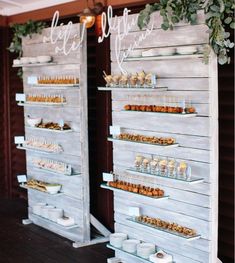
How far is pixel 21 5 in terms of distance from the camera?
7.16 metres

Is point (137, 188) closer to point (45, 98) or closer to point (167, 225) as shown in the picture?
point (167, 225)

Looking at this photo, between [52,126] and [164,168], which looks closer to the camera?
[164,168]

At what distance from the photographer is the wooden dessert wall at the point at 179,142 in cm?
395

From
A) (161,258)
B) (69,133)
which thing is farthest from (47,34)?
(161,258)

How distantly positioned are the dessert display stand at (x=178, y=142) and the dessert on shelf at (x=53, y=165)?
2.75 ft

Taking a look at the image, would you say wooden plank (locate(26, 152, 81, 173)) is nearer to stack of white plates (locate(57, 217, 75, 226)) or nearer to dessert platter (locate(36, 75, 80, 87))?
stack of white plates (locate(57, 217, 75, 226))

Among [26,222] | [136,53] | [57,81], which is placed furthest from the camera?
[26,222]

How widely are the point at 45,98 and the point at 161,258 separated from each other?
2.31 meters

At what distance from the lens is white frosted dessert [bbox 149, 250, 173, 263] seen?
432 cm

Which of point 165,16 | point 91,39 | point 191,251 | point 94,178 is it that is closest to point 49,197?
point 94,178

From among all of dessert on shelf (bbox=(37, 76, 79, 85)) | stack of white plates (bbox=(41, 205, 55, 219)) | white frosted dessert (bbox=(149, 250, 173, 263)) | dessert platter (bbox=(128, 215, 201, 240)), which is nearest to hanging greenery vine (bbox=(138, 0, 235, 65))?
dessert platter (bbox=(128, 215, 201, 240))

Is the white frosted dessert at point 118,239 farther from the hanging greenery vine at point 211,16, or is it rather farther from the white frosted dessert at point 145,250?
the hanging greenery vine at point 211,16

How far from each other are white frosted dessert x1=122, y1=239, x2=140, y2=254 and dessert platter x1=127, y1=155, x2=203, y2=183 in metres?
0.67

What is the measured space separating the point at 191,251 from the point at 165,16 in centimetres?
190
